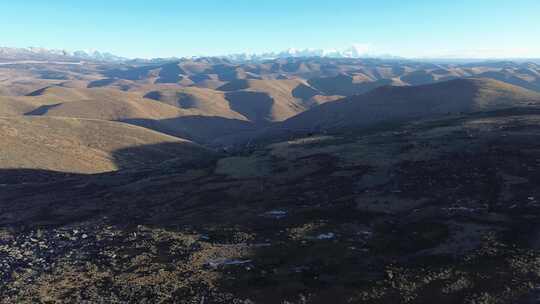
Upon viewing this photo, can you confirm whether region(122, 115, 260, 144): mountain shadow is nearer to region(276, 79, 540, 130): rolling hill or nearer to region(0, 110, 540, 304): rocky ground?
region(276, 79, 540, 130): rolling hill

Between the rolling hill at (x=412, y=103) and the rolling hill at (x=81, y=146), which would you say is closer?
the rolling hill at (x=81, y=146)

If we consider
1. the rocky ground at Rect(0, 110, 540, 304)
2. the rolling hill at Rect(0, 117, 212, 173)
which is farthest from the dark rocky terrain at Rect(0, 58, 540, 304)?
the rolling hill at Rect(0, 117, 212, 173)

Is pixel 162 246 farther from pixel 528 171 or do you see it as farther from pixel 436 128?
pixel 436 128

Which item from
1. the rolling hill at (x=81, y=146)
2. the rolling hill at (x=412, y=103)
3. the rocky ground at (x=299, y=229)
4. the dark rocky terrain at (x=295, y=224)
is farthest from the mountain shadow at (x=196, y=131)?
the rocky ground at (x=299, y=229)

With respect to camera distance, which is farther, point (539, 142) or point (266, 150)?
point (266, 150)

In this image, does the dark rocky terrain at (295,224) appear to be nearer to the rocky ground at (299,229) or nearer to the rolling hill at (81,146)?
the rocky ground at (299,229)

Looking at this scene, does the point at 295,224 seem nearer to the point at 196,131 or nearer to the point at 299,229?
the point at 299,229

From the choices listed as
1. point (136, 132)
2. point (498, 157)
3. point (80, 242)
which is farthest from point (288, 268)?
point (136, 132)

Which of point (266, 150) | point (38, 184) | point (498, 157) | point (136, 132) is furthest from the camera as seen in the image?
point (136, 132)
